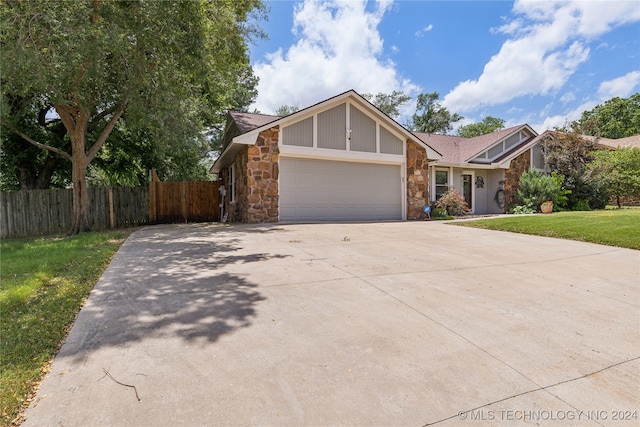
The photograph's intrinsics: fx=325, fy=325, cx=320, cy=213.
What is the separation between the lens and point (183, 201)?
44.9ft

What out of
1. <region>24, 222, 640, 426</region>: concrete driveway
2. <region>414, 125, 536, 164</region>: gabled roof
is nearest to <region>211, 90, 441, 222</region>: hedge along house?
<region>414, 125, 536, 164</region>: gabled roof

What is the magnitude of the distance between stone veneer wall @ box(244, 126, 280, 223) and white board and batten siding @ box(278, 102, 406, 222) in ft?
0.92

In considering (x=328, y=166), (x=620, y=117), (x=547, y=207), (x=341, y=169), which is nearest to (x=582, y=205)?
(x=547, y=207)

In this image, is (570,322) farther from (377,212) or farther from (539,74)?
(539,74)

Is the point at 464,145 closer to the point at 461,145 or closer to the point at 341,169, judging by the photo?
the point at 461,145

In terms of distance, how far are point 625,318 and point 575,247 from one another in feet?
13.5

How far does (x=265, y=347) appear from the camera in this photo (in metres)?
2.35

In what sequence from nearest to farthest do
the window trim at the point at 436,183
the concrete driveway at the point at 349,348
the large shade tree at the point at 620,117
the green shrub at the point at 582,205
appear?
1. the concrete driveway at the point at 349,348
2. the green shrub at the point at 582,205
3. the window trim at the point at 436,183
4. the large shade tree at the point at 620,117

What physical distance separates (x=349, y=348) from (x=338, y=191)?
10.0 m

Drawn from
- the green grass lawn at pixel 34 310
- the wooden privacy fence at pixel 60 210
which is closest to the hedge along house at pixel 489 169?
the wooden privacy fence at pixel 60 210

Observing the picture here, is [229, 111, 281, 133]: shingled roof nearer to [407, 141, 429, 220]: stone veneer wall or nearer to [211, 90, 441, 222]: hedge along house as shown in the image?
[211, 90, 441, 222]: hedge along house

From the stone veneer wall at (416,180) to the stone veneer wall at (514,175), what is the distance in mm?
5893

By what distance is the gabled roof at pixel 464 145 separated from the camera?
16606mm

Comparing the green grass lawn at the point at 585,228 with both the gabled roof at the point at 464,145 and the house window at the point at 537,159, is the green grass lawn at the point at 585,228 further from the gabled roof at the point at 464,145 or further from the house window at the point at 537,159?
the house window at the point at 537,159
